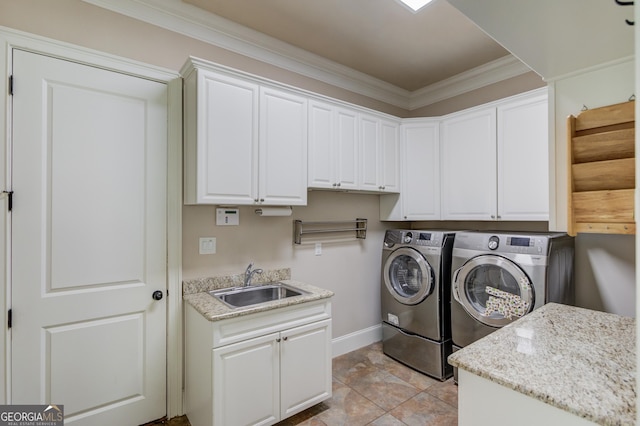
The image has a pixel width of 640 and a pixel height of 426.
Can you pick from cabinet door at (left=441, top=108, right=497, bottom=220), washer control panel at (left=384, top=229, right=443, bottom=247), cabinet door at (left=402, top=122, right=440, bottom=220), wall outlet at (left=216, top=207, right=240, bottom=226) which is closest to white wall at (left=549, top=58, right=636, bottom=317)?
cabinet door at (left=441, top=108, right=497, bottom=220)

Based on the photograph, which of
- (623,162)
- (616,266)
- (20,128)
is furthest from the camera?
(616,266)

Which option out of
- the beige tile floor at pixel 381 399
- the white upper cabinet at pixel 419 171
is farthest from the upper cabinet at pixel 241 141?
the beige tile floor at pixel 381 399

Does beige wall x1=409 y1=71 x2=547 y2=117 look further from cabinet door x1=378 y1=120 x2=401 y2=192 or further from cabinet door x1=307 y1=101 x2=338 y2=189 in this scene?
cabinet door x1=307 y1=101 x2=338 y2=189

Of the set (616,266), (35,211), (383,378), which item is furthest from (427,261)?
(35,211)

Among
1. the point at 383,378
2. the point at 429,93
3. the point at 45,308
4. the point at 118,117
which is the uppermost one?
the point at 429,93

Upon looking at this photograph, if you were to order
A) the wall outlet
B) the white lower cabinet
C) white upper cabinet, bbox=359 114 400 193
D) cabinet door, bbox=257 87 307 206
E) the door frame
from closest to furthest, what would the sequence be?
1. the door frame
2. the white lower cabinet
3. cabinet door, bbox=257 87 307 206
4. the wall outlet
5. white upper cabinet, bbox=359 114 400 193

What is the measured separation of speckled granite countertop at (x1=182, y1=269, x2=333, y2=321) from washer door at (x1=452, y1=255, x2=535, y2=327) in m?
1.14

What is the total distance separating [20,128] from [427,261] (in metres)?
2.96

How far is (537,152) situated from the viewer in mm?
2459

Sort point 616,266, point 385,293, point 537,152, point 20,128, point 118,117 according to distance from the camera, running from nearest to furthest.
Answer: point 20,128, point 118,117, point 616,266, point 537,152, point 385,293

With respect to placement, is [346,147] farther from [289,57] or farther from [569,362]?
[569,362]

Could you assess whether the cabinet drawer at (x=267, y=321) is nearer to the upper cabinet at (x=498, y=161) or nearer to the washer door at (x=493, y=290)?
the washer door at (x=493, y=290)

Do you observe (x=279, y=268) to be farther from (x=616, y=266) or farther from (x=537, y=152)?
(x=616, y=266)

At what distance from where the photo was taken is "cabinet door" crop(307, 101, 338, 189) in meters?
2.57
